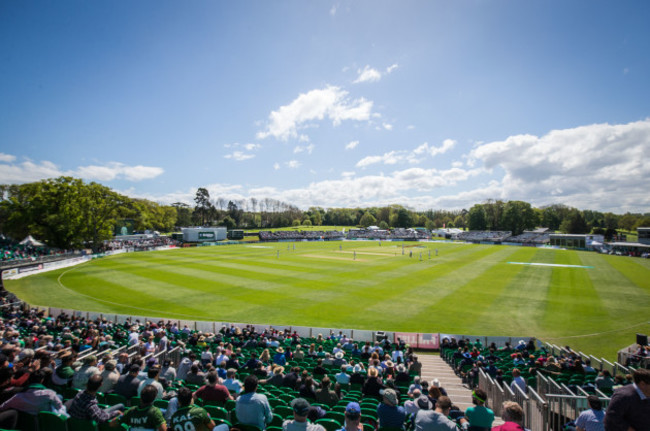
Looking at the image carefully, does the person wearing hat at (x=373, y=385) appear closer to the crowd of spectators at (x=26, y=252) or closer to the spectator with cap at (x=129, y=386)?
the spectator with cap at (x=129, y=386)

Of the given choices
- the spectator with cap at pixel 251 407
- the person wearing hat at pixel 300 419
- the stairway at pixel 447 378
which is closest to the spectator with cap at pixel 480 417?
the person wearing hat at pixel 300 419

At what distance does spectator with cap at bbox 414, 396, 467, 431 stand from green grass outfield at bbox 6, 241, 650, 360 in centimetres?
1546

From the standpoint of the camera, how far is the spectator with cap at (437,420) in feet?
14.5

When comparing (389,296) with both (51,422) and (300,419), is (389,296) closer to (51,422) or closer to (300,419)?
(300,419)

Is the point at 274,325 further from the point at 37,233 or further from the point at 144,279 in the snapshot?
the point at 37,233

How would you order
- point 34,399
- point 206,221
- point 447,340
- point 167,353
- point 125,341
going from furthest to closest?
1. point 206,221
2. point 447,340
3. point 125,341
4. point 167,353
5. point 34,399

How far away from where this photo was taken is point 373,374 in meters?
7.11

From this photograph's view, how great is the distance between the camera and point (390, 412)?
521 cm

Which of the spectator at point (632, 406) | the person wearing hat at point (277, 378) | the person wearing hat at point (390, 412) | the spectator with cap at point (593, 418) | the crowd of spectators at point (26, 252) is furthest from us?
the crowd of spectators at point (26, 252)

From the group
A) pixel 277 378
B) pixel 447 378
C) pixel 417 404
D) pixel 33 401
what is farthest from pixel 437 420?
pixel 447 378

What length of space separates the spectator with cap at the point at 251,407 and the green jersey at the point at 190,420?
782mm

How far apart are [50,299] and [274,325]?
71.6 ft

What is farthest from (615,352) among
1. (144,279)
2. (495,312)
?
(144,279)

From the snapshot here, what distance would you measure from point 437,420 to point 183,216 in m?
156
